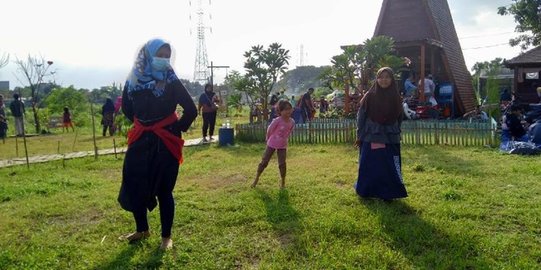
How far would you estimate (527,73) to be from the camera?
20.5 metres

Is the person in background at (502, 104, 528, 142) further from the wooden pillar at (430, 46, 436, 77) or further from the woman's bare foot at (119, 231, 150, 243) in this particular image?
Result: the woman's bare foot at (119, 231, 150, 243)

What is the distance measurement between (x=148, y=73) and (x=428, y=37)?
17.4 metres

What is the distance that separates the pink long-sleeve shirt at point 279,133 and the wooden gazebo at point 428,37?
1348 centimetres

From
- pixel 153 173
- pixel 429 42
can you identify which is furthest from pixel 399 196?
pixel 429 42

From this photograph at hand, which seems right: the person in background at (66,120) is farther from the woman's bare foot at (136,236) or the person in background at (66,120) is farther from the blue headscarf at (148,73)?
the blue headscarf at (148,73)

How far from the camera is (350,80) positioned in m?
14.6

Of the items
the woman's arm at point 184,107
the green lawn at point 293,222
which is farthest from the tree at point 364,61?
the woman's arm at point 184,107

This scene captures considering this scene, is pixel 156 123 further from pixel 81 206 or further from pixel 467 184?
pixel 467 184

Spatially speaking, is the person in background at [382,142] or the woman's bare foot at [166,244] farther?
the person in background at [382,142]

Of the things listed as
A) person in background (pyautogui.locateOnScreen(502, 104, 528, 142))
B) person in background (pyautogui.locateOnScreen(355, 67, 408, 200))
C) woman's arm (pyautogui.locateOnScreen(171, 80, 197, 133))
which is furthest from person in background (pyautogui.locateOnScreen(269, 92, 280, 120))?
woman's arm (pyautogui.locateOnScreen(171, 80, 197, 133))

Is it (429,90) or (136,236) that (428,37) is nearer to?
(429,90)

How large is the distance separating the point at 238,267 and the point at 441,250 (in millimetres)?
1694

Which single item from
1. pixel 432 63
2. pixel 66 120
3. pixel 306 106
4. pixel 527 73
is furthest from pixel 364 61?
pixel 66 120

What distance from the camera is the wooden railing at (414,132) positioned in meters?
10.6
